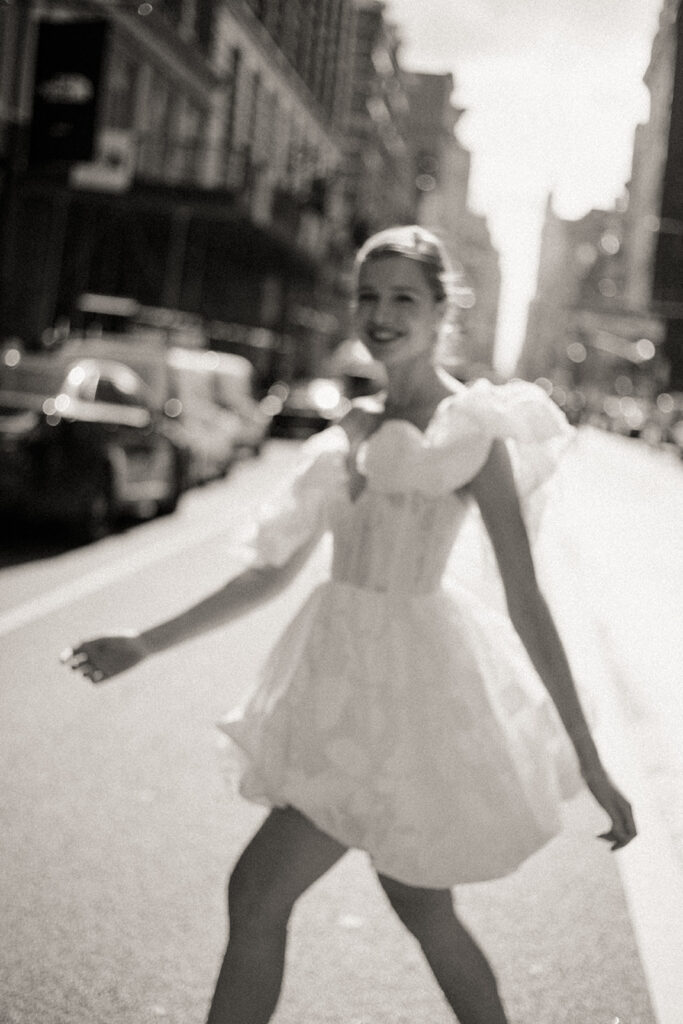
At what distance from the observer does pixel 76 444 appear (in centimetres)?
1423

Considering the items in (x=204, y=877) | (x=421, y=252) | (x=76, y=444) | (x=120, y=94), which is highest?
(x=120, y=94)

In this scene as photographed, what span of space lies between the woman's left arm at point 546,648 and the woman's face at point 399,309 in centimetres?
39

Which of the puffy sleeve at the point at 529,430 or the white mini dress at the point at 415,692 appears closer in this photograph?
the white mini dress at the point at 415,692

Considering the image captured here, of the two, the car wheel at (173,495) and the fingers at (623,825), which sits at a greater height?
the fingers at (623,825)

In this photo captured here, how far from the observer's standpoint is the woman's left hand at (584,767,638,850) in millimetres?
2709

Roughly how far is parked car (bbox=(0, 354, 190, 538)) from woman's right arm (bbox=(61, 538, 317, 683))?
36.6 feet

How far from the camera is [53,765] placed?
5.99 m

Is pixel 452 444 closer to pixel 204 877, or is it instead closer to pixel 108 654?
pixel 108 654

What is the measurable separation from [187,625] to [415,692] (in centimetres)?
49

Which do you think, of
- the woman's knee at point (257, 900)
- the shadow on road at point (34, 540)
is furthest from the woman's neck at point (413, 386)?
the shadow on road at point (34, 540)

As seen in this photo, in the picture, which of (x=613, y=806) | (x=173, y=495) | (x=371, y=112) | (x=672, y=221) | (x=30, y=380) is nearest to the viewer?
(x=613, y=806)

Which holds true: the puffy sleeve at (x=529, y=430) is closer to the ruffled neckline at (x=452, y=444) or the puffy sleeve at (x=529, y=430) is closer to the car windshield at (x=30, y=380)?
the ruffled neckline at (x=452, y=444)

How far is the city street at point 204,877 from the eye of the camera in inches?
152

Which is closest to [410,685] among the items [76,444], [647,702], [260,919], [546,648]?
[546,648]
